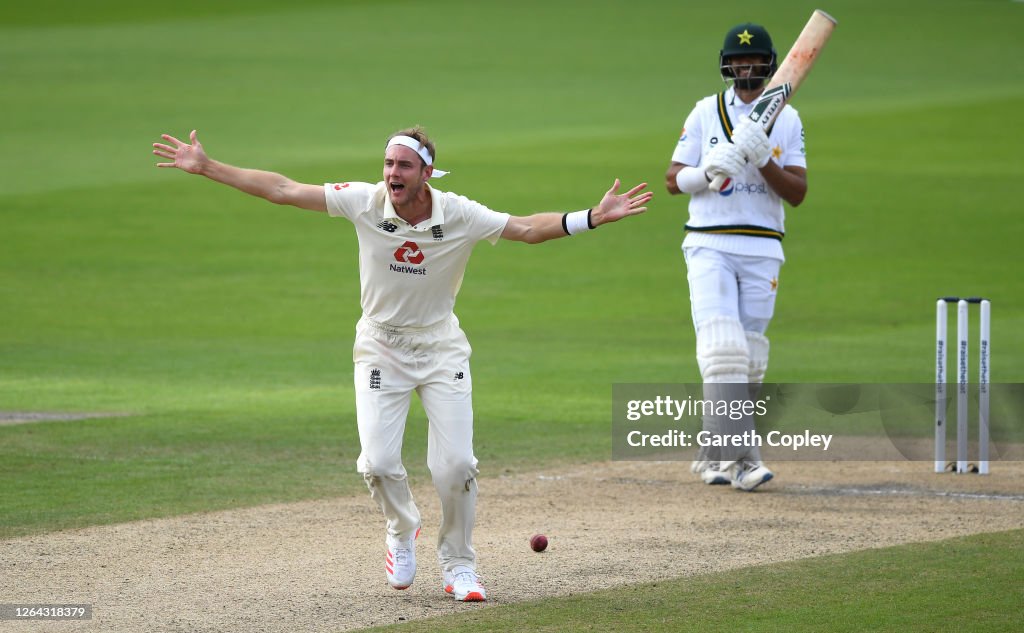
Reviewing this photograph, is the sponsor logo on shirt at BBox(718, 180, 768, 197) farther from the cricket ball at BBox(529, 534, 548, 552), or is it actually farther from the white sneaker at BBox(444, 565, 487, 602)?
the white sneaker at BBox(444, 565, 487, 602)

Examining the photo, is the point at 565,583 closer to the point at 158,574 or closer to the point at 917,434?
the point at 158,574

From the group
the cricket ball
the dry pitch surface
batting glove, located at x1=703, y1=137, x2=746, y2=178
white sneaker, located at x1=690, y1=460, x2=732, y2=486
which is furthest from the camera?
white sneaker, located at x1=690, y1=460, x2=732, y2=486

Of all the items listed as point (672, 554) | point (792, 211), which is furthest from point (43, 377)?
point (792, 211)

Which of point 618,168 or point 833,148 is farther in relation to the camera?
point 833,148

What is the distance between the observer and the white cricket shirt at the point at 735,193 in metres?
9.83

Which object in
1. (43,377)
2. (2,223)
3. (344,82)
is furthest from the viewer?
(344,82)

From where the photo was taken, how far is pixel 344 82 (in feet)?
136

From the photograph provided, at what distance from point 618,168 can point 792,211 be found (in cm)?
434

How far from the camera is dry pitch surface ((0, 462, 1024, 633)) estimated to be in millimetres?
6855

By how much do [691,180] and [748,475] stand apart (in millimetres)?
1747

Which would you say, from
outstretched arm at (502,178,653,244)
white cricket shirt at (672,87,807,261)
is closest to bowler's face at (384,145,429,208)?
outstretched arm at (502,178,653,244)

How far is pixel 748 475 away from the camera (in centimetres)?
975

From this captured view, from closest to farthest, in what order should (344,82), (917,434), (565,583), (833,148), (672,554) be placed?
A: (565,583), (672,554), (917,434), (833,148), (344,82)

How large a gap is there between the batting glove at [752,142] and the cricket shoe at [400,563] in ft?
11.6
